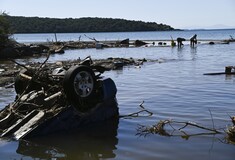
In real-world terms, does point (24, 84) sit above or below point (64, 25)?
above

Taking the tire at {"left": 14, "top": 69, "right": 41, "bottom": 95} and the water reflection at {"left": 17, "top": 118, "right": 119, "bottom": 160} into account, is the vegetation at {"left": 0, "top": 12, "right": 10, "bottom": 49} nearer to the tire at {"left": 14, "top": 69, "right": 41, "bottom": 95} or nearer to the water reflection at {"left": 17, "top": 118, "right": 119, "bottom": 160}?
the tire at {"left": 14, "top": 69, "right": 41, "bottom": 95}

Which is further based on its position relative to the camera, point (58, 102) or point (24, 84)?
point (24, 84)

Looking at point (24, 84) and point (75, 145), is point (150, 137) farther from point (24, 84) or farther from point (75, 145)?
point (24, 84)

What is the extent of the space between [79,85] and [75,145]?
1464mm

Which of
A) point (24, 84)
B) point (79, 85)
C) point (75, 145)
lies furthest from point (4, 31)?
point (75, 145)

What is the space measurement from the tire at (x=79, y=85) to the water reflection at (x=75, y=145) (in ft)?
2.31

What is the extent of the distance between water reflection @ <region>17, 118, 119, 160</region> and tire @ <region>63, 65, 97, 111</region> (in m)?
0.71

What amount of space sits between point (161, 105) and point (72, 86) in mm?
4348

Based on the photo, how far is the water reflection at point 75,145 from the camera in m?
7.83

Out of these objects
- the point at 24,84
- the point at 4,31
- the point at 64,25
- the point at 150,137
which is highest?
the point at 4,31

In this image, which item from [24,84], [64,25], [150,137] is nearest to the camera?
[150,137]

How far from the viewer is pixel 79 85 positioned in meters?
9.14

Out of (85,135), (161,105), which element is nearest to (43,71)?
(85,135)

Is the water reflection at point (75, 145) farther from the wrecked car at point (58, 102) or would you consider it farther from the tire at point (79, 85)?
the tire at point (79, 85)
